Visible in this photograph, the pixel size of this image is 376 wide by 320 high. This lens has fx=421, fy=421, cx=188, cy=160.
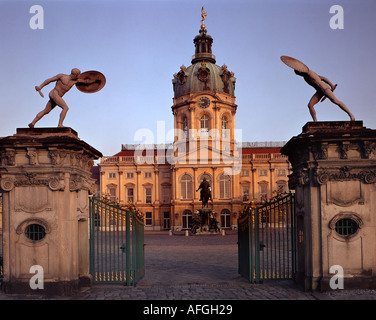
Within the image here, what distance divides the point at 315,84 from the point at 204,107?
1687 inches

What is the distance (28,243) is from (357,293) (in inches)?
295

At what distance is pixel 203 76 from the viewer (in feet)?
174

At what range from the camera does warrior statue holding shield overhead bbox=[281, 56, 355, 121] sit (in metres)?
10.0

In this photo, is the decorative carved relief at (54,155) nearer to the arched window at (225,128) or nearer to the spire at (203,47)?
the arched window at (225,128)

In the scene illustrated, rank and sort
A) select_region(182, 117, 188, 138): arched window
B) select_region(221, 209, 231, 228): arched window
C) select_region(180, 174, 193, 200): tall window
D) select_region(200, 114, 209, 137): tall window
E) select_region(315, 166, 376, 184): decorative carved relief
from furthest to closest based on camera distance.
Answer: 1. select_region(182, 117, 188, 138): arched window
2. select_region(200, 114, 209, 137): tall window
3. select_region(180, 174, 193, 200): tall window
4. select_region(221, 209, 231, 228): arched window
5. select_region(315, 166, 376, 184): decorative carved relief

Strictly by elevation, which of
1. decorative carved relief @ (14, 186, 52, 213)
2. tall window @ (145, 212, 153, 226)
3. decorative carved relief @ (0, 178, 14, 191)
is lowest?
tall window @ (145, 212, 153, 226)

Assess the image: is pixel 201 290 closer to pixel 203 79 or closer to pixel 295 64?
pixel 295 64

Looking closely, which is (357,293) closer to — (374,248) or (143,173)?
(374,248)

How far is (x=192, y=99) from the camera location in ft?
173

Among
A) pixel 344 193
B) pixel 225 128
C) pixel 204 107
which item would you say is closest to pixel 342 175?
pixel 344 193

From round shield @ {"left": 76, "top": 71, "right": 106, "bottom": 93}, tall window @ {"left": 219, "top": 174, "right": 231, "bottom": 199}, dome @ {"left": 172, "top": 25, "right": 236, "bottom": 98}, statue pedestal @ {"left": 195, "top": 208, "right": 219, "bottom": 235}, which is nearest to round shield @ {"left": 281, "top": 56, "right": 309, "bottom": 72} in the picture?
round shield @ {"left": 76, "top": 71, "right": 106, "bottom": 93}

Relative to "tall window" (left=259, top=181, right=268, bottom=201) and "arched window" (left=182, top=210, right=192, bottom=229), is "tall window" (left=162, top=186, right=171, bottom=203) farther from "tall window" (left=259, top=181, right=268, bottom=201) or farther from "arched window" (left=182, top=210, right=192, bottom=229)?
"tall window" (left=259, top=181, right=268, bottom=201)

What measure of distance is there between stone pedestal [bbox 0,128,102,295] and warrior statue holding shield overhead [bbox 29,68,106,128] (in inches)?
28.5
